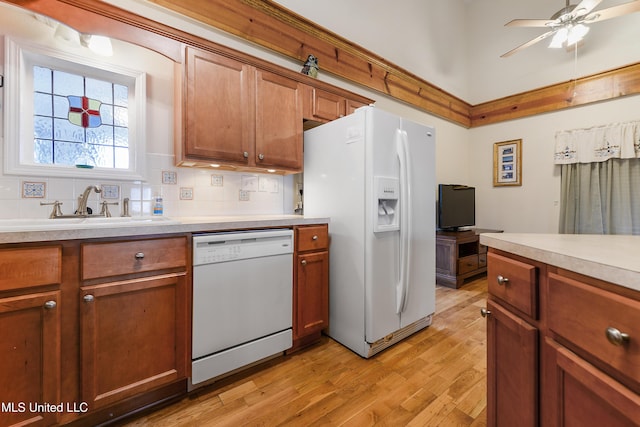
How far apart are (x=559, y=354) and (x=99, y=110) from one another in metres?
2.53

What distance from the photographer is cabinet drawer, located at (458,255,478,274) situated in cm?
335

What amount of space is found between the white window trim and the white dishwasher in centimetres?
87

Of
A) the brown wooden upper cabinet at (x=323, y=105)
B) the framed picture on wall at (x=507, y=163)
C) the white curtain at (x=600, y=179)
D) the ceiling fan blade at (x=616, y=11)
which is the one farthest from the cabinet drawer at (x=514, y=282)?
the framed picture on wall at (x=507, y=163)

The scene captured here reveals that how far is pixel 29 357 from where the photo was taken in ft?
3.38

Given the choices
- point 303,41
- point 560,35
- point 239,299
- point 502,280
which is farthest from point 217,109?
point 560,35

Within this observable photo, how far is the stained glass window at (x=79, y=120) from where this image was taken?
1.54 metres

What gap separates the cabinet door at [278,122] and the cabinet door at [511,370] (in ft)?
5.29

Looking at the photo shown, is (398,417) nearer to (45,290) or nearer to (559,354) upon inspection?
(559,354)

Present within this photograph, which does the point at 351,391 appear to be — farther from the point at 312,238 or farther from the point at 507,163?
the point at 507,163

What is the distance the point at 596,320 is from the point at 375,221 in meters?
1.23

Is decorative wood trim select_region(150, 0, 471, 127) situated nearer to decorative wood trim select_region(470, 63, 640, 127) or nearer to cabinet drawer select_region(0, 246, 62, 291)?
decorative wood trim select_region(470, 63, 640, 127)

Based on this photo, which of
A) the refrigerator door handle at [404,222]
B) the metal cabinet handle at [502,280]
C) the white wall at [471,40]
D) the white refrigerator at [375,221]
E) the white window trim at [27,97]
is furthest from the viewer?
the white wall at [471,40]

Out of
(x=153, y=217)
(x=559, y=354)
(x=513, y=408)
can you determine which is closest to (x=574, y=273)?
(x=559, y=354)

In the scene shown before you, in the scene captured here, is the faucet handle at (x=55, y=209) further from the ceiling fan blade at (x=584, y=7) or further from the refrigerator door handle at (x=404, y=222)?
the ceiling fan blade at (x=584, y=7)
